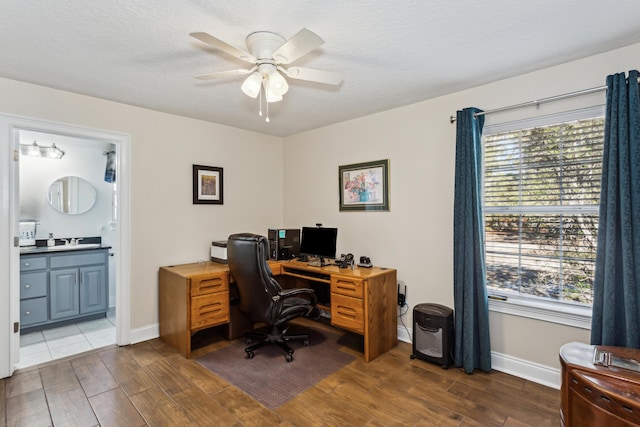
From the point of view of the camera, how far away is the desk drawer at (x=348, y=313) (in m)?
2.86

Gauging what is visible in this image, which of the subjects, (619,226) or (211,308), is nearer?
(619,226)

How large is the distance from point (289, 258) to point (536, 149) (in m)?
2.67

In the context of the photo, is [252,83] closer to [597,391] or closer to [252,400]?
[252,400]

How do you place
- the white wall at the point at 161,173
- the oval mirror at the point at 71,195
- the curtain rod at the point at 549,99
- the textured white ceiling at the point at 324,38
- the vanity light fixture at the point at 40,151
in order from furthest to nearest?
A: the oval mirror at the point at 71,195 → the vanity light fixture at the point at 40,151 → the white wall at the point at 161,173 → the curtain rod at the point at 549,99 → the textured white ceiling at the point at 324,38

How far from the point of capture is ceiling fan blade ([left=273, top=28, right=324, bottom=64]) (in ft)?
5.05

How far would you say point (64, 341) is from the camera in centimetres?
332

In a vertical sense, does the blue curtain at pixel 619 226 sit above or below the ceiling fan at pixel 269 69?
below

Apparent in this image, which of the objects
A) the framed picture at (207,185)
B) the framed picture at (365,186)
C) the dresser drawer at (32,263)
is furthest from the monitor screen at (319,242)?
the dresser drawer at (32,263)

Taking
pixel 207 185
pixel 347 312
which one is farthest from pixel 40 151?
pixel 347 312

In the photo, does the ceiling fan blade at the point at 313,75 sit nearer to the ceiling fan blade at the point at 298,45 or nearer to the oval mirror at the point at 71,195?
the ceiling fan blade at the point at 298,45

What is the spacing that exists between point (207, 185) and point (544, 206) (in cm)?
335

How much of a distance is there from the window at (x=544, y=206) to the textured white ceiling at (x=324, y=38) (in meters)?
0.52

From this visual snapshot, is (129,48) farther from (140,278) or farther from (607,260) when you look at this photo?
(607,260)

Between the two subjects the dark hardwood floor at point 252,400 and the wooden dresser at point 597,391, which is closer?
the wooden dresser at point 597,391
